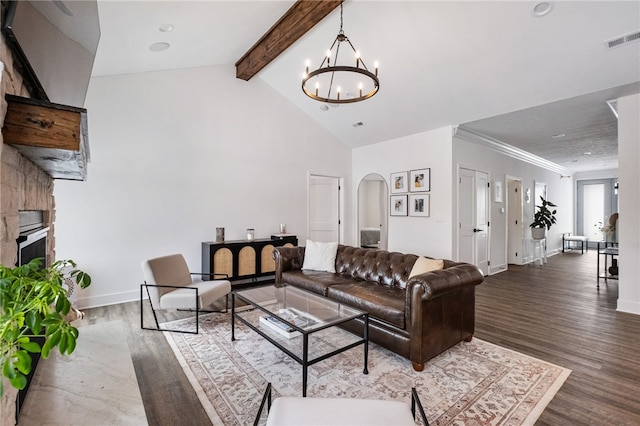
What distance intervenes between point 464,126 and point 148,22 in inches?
193

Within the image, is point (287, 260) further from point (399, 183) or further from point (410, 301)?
point (399, 183)

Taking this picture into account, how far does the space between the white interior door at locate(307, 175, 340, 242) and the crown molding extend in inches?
109

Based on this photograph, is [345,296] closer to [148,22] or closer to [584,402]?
[584,402]

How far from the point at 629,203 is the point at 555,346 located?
2509 mm

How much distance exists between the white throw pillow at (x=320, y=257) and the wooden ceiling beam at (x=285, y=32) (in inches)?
113

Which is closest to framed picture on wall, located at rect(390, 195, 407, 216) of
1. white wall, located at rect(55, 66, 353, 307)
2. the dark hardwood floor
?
white wall, located at rect(55, 66, 353, 307)

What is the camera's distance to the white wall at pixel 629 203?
3889mm

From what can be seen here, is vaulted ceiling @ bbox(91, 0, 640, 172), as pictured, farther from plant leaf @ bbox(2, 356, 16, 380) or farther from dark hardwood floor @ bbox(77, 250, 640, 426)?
plant leaf @ bbox(2, 356, 16, 380)

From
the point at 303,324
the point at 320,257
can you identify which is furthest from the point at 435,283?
the point at 320,257

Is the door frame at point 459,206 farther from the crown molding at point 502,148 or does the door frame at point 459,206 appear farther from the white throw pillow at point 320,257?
the white throw pillow at point 320,257

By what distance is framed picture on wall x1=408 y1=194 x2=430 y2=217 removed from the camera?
5559mm

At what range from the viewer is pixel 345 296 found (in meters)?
3.15

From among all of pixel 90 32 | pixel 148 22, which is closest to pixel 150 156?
pixel 148 22

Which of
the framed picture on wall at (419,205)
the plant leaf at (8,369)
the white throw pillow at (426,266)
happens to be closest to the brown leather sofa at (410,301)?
the white throw pillow at (426,266)
